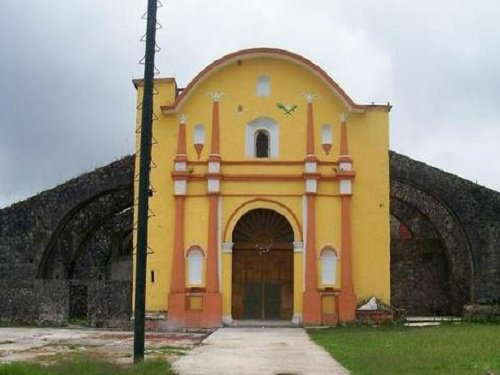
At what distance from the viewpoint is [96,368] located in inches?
439

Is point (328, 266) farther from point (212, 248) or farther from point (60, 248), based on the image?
point (60, 248)

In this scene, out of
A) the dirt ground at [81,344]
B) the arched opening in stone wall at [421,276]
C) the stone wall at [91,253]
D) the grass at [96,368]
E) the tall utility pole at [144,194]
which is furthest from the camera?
the arched opening in stone wall at [421,276]

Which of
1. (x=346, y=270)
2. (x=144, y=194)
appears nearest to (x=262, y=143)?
(x=346, y=270)

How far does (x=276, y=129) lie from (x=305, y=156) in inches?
49.3

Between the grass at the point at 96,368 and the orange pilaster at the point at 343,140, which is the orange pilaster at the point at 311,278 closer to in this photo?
the orange pilaster at the point at 343,140

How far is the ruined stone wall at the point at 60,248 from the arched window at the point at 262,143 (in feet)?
14.0

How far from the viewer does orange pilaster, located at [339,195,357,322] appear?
22312 mm

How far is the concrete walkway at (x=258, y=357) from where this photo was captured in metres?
11.3

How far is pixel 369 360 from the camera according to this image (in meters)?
12.6

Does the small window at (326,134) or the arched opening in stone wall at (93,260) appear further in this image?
the small window at (326,134)

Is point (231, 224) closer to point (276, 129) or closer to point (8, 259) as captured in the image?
point (276, 129)

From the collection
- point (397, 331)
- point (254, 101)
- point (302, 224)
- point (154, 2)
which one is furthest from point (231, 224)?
point (154, 2)

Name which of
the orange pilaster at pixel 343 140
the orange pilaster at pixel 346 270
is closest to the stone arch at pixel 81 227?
the orange pilaster at pixel 343 140

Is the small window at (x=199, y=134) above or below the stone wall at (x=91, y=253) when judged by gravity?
above
